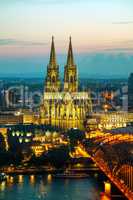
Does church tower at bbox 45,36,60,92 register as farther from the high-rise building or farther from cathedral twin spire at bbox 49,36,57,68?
the high-rise building

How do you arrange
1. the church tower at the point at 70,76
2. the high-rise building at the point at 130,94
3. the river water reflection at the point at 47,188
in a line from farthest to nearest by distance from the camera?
the high-rise building at the point at 130,94 < the church tower at the point at 70,76 < the river water reflection at the point at 47,188

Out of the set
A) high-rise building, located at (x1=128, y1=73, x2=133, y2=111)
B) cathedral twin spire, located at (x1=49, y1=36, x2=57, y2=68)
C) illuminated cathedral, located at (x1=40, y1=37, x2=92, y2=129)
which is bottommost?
high-rise building, located at (x1=128, y1=73, x2=133, y2=111)

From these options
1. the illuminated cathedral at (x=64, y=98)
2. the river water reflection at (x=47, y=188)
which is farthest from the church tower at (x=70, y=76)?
the river water reflection at (x=47, y=188)

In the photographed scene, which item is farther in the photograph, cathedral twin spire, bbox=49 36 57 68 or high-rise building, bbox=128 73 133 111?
high-rise building, bbox=128 73 133 111

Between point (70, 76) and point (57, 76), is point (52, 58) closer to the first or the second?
point (57, 76)

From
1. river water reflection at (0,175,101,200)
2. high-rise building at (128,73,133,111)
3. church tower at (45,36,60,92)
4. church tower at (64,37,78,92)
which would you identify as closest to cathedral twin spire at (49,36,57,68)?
church tower at (45,36,60,92)

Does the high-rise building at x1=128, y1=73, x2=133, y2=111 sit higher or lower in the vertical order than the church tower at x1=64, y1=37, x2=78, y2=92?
lower

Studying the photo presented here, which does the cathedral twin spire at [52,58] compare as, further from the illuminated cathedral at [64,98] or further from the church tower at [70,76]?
the church tower at [70,76]

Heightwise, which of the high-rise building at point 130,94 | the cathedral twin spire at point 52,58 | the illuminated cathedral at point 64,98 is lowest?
the high-rise building at point 130,94
